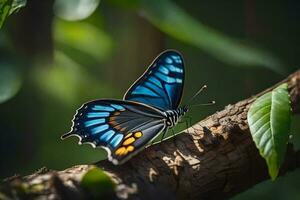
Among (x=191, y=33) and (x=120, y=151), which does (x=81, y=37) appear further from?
(x=120, y=151)

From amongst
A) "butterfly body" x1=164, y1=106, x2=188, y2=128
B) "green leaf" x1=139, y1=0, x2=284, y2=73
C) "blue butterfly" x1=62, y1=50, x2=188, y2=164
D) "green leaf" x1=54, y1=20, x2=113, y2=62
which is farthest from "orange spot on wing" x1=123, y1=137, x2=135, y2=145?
"green leaf" x1=54, y1=20, x2=113, y2=62

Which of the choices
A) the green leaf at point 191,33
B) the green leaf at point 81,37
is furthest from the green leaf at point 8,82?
the green leaf at point 81,37

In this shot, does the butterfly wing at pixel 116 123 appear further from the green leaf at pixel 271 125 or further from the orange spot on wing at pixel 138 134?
the green leaf at pixel 271 125

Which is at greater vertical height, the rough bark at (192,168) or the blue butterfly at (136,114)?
the blue butterfly at (136,114)

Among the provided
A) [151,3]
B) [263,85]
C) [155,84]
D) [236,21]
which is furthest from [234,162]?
[236,21]

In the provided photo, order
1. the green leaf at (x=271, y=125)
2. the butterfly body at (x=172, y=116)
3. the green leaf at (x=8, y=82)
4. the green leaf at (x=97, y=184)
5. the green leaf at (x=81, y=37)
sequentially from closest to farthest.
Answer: the green leaf at (x=97, y=184)
the green leaf at (x=271, y=125)
the butterfly body at (x=172, y=116)
the green leaf at (x=8, y=82)
the green leaf at (x=81, y=37)

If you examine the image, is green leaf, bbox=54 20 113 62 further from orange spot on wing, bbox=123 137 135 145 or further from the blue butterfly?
orange spot on wing, bbox=123 137 135 145

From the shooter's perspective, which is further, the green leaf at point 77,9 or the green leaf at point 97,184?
the green leaf at point 77,9
